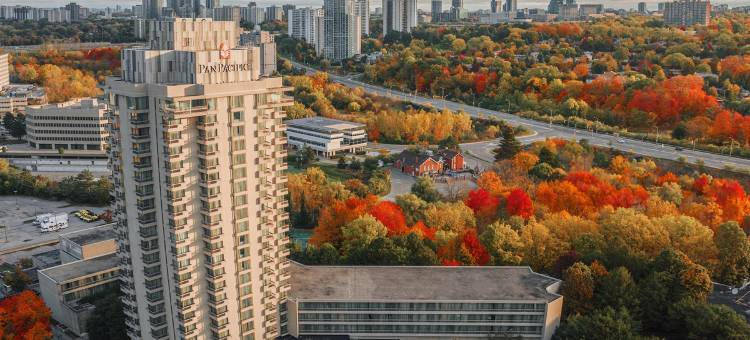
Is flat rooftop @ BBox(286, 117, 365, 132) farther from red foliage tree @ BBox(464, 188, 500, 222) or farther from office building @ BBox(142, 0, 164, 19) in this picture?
office building @ BBox(142, 0, 164, 19)

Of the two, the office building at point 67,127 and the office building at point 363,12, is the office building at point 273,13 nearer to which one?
the office building at point 363,12

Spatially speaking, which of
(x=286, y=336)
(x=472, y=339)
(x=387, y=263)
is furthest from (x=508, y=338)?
(x=286, y=336)

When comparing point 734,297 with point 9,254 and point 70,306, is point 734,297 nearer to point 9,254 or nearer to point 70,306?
point 70,306

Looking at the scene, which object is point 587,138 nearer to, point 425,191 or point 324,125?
point 425,191

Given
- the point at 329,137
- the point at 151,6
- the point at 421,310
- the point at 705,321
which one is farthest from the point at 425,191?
the point at 151,6

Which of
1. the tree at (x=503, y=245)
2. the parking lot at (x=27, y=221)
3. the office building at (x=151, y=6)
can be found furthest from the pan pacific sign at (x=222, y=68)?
the office building at (x=151, y=6)
